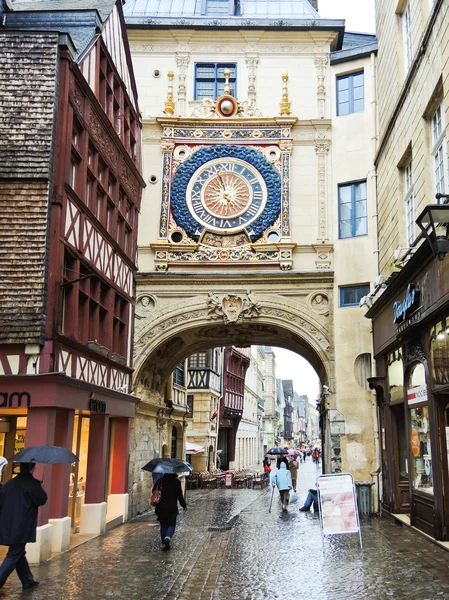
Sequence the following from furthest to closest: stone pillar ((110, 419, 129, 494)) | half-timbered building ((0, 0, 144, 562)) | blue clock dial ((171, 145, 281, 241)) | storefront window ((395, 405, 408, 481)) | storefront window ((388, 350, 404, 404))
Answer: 1. blue clock dial ((171, 145, 281, 241))
2. stone pillar ((110, 419, 129, 494))
3. storefront window ((395, 405, 408, 481))
4. storefront window ((388, 350, 404, 404))
5. half-timbered building ((0, 0, 144, 562))

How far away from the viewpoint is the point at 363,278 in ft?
58.0

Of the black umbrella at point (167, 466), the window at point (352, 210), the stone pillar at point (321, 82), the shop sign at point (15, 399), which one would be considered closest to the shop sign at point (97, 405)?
the black umbrella at point (167, 466)

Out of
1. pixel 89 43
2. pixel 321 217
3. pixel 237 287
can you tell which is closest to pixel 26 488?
pixel 89 43

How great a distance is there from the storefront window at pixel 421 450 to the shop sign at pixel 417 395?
127 millimetres

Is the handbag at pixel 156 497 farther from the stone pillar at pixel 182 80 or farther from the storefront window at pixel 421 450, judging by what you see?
the stone pillar at pixel 182 80

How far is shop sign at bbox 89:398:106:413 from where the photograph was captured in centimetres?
1276

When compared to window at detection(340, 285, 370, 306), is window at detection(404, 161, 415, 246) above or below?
above

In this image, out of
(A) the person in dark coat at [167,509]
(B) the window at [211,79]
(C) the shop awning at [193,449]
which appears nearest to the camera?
(A) the person in dark coat at [167,509]

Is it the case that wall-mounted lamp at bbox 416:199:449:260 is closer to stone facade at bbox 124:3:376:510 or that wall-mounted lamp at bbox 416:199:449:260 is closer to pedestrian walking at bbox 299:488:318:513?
stone facade at bbox 124:3:376:510

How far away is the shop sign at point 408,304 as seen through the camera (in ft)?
36.8

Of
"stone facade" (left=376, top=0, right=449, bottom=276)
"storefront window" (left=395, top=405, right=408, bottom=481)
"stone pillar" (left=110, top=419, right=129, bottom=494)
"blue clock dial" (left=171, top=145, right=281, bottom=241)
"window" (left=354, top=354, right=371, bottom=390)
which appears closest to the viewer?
"stone facade" (left=376, top=0, right=449, bottom=276)

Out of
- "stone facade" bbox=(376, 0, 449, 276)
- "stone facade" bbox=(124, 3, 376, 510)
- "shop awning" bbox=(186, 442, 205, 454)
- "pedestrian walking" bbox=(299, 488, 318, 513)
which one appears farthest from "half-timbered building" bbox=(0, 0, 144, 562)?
"shop awning" bbox=(186, 442, 205, 454)

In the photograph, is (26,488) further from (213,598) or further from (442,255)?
(442,255)

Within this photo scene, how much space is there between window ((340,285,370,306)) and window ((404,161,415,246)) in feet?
11.8
